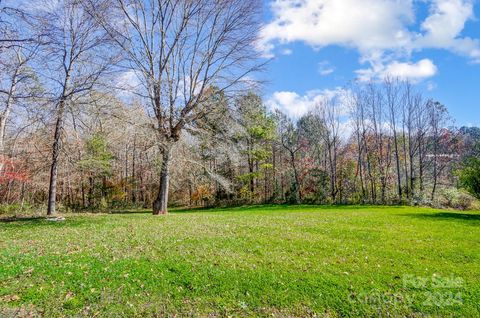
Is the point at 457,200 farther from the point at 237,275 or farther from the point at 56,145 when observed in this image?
the point at 56,145

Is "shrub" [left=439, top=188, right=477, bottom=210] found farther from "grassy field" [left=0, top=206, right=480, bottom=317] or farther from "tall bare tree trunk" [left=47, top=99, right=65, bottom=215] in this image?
"tall bare tree trunk" [left=47, top=99, right=65, bottom=215]

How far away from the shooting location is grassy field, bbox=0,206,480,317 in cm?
489

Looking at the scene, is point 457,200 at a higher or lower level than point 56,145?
lower

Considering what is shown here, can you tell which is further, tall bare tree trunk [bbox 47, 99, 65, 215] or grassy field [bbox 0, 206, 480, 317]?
tall bare tree trunk [bbox 47, 99, 65, 215]

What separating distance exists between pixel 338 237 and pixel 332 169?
2138cm

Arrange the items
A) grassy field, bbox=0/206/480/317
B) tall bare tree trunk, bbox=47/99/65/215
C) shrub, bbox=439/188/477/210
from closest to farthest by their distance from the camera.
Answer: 1. grassy field, bbox=0/206/480/317
2. tall bare tree trunk, bbox=47/99/65/215
3. shrub, bbox=439/188/477/210

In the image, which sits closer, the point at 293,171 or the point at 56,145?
the point at 56,145

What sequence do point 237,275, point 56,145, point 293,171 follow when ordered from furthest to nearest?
1. point 293,171
2. point 56,145
3. point 237,275

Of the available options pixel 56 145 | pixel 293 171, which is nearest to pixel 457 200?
pixel 293 171

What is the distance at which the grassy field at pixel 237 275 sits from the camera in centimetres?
489

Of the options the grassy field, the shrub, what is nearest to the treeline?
the shrub

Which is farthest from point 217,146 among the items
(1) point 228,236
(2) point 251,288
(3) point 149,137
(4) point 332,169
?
(4) point 332,169

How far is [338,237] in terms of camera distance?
8891 millimetres

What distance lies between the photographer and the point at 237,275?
5.83 meters
